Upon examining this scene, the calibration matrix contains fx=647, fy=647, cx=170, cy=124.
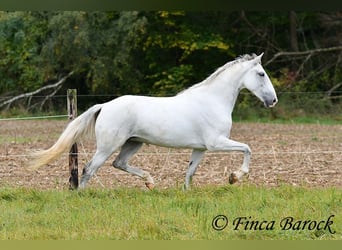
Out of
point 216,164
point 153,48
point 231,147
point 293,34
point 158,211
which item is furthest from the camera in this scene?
point 293,34

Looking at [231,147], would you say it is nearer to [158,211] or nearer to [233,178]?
[233,178]

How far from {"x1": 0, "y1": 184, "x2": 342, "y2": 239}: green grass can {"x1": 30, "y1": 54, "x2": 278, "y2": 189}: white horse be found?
0.61 meters

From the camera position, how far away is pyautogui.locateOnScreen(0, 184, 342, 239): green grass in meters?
4.66

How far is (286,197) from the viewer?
245 inches

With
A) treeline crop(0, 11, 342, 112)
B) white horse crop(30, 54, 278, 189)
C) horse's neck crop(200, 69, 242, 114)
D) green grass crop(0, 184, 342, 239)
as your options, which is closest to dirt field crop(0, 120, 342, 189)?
white horse crop(30, 54, 278, 189)

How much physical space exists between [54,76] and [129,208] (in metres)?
20.6

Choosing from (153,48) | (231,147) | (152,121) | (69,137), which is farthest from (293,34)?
(69,137)

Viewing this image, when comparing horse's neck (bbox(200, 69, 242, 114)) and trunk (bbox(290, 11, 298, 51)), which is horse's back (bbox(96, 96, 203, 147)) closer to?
horse's neck (bbox(200, 69, 242, 114))

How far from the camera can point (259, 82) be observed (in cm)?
741

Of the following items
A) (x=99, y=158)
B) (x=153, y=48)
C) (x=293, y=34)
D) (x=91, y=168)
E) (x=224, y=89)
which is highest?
(x=224, y=89)

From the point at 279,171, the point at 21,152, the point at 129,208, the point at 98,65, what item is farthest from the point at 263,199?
the point at 98,65

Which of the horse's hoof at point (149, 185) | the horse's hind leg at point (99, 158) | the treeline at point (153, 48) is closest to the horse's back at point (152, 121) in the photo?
the horse's hind leg at point (99, 158)

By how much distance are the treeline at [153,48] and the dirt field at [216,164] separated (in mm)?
8029

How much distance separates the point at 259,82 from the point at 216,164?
3.23m
